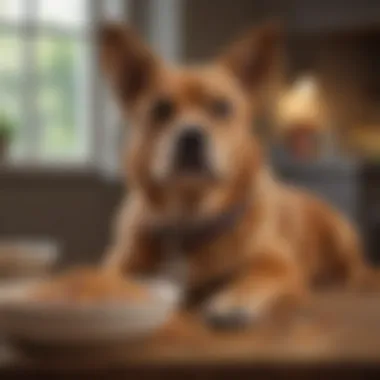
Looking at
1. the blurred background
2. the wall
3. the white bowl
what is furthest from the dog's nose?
the wall

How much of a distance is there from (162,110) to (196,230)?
18cm

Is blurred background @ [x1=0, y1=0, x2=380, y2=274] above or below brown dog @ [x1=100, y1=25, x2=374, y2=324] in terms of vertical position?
above

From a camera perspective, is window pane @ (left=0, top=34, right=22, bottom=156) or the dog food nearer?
the dog food

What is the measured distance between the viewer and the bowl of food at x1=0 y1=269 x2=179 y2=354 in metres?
0.78

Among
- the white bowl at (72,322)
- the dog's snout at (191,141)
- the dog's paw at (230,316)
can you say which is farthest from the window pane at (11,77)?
the white bowl at (72,322)

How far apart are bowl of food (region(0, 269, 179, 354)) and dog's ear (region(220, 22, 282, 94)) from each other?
51cm

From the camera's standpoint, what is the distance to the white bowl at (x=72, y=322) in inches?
30.8

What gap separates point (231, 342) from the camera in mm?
873

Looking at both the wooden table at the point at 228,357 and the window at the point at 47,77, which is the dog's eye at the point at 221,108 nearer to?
the wooden table at the point at 228,357

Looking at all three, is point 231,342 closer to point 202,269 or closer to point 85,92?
point 202,269

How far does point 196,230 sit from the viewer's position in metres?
1.21

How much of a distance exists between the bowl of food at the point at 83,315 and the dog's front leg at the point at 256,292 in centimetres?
11

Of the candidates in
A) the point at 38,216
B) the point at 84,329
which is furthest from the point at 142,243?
the point at 38,216

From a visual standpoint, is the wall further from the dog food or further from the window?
the dog food
